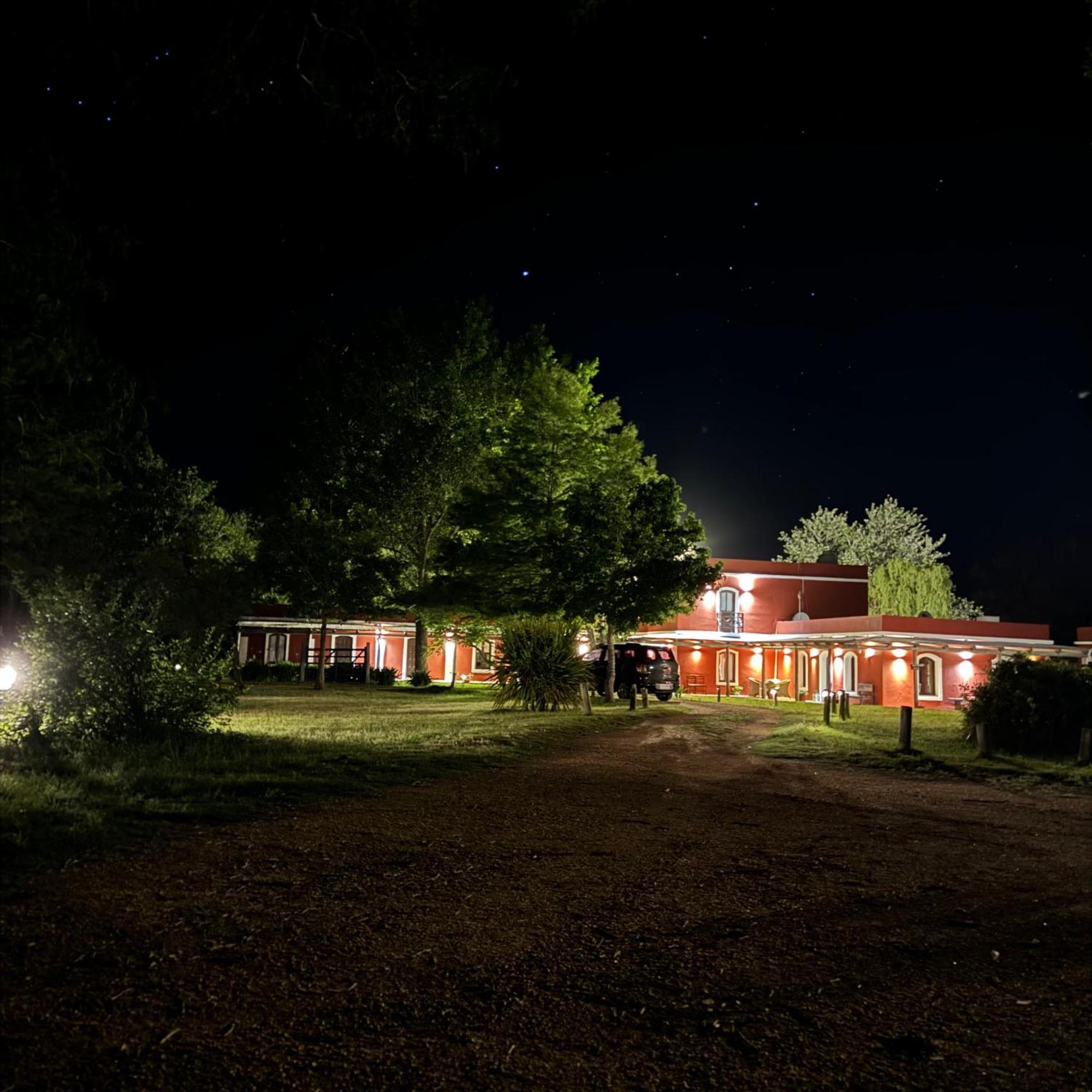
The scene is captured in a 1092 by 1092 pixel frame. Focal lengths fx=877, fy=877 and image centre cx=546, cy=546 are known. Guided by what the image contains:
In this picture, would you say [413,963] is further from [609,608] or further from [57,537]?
[57,537]

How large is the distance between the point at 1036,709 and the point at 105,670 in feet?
42.9

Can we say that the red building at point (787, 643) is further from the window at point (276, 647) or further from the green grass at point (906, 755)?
the green grass at point (906, 755)

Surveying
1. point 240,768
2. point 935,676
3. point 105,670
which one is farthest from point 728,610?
point 240,768

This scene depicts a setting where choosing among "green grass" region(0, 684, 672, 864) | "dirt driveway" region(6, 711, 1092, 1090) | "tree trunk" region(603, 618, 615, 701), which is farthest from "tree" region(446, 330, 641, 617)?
"dirt driveway" region(6, 711, 1092, 1090)

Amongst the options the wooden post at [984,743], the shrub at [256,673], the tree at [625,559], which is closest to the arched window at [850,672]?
the tree at [625,559]

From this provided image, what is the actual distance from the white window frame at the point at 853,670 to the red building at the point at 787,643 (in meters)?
0.04

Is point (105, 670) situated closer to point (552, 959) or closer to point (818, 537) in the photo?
point (552, 959)

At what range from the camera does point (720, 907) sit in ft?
15.5

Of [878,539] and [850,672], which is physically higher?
[878,539]

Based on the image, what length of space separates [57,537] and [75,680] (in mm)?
20390

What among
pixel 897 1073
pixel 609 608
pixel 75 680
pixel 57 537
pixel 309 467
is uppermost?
pixel 309 467

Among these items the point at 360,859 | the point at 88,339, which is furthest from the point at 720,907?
the point at 88,339

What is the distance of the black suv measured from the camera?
25.2 m

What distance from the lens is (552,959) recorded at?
3.90 meters
